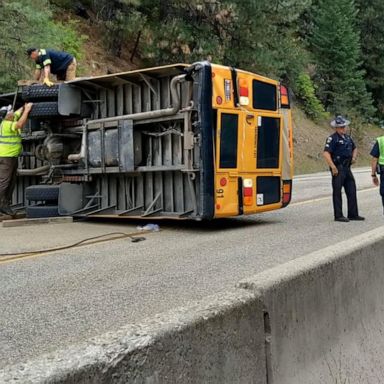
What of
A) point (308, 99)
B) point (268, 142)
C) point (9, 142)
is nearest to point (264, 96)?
point (268, 142)

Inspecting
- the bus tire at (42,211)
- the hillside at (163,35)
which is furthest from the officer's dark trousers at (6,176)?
the hillside at (163,35)

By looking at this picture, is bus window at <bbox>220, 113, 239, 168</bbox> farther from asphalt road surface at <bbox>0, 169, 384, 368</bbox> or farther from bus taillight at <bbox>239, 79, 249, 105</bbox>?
asphalt road surface at <bbox>0, 169, 384, 368</bbox>

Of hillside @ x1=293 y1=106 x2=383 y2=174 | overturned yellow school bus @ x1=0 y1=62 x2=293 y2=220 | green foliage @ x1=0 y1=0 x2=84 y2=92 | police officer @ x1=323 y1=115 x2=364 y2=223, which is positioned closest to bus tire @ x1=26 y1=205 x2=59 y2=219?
overturned yellow school bus @ x1=0 y1=62 x2=293 y2=220

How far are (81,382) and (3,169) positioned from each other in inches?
378

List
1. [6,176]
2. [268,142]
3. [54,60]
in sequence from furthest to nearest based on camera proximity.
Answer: [54,60] < [6,176] < [268,142]

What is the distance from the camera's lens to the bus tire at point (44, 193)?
1012cm

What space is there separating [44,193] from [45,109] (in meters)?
1.48

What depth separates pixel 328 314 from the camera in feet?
11.3

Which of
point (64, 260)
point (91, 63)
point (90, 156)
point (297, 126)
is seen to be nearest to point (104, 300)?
point (64, 260)

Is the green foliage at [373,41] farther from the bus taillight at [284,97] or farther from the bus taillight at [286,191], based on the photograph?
the bus taillight at [286,191]

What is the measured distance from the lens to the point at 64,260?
6895 mm

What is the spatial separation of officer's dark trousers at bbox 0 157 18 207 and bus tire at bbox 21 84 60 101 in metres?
1.25

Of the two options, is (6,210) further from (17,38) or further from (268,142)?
(17,38)

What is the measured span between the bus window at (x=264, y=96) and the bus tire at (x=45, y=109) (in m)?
3.43
